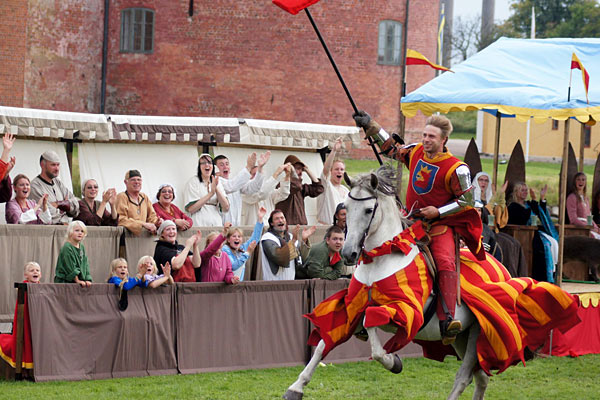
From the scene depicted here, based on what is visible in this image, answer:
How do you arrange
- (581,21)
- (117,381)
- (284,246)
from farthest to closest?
(581,21) < (284,246) < (117,381)

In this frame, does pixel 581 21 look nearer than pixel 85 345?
No

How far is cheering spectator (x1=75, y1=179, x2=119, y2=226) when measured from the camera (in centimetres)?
1057

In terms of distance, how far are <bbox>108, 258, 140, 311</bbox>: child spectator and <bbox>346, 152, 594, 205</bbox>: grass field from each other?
16.2m

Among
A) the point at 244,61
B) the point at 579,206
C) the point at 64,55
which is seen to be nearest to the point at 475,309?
the point at 579,206

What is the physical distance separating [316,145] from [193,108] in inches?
754

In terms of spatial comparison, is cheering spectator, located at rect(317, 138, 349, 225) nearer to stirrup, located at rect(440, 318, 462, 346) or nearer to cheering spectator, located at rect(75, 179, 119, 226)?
cheering spectator, located at rect(75, 179, 119, 226)

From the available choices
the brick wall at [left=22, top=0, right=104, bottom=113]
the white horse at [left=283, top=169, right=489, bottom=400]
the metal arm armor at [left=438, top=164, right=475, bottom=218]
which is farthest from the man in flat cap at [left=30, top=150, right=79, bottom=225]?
the brick wall at [left=22, top=0, right=104, bottom=113]

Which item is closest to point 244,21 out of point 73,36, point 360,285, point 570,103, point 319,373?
point 73,36

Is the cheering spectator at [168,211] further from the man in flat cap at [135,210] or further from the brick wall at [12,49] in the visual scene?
the brick wall at [12,49]

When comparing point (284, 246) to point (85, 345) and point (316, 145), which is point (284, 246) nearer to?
point (85, 345)

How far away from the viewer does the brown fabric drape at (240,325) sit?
9.88 m

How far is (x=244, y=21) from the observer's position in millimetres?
32844

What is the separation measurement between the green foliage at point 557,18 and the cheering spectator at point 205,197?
44.6 meters

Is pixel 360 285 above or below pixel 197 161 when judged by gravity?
below
